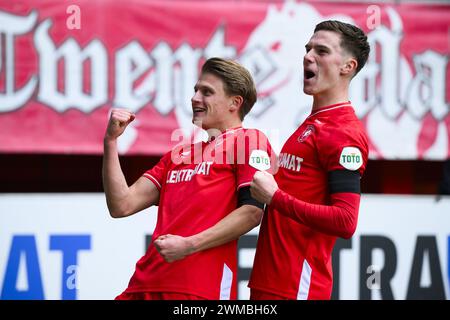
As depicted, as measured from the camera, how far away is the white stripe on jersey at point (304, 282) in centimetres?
346

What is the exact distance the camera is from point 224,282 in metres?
3.55

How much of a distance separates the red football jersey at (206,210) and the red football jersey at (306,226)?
0.45 ft

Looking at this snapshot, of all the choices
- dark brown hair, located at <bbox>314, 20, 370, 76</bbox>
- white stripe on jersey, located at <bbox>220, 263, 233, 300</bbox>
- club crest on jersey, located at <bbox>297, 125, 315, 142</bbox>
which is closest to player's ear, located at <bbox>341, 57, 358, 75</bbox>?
dark brown hair, located at <bbox>314, 20, 370, 76</bbox>

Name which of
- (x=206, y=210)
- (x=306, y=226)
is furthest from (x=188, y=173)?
(x=306, y=226)

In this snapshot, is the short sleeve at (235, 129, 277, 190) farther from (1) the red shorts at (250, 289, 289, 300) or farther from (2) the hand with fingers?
(1) the red shorts at (250, 289, 289, 300)

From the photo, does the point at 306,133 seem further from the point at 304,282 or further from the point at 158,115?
the point at 158,115

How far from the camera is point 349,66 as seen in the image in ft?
11.9

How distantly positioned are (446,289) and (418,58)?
1.73 m

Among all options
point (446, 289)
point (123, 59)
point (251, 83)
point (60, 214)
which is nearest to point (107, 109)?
point (123, 59)

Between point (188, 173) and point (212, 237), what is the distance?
0.35 m

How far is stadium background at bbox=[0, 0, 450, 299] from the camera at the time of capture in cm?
581

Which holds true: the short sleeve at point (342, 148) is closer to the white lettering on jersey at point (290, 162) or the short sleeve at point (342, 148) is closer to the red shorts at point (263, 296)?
the white lettering on jersey at point (290, 162)

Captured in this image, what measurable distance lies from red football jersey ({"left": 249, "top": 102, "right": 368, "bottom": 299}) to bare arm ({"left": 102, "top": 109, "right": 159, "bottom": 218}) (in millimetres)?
624
